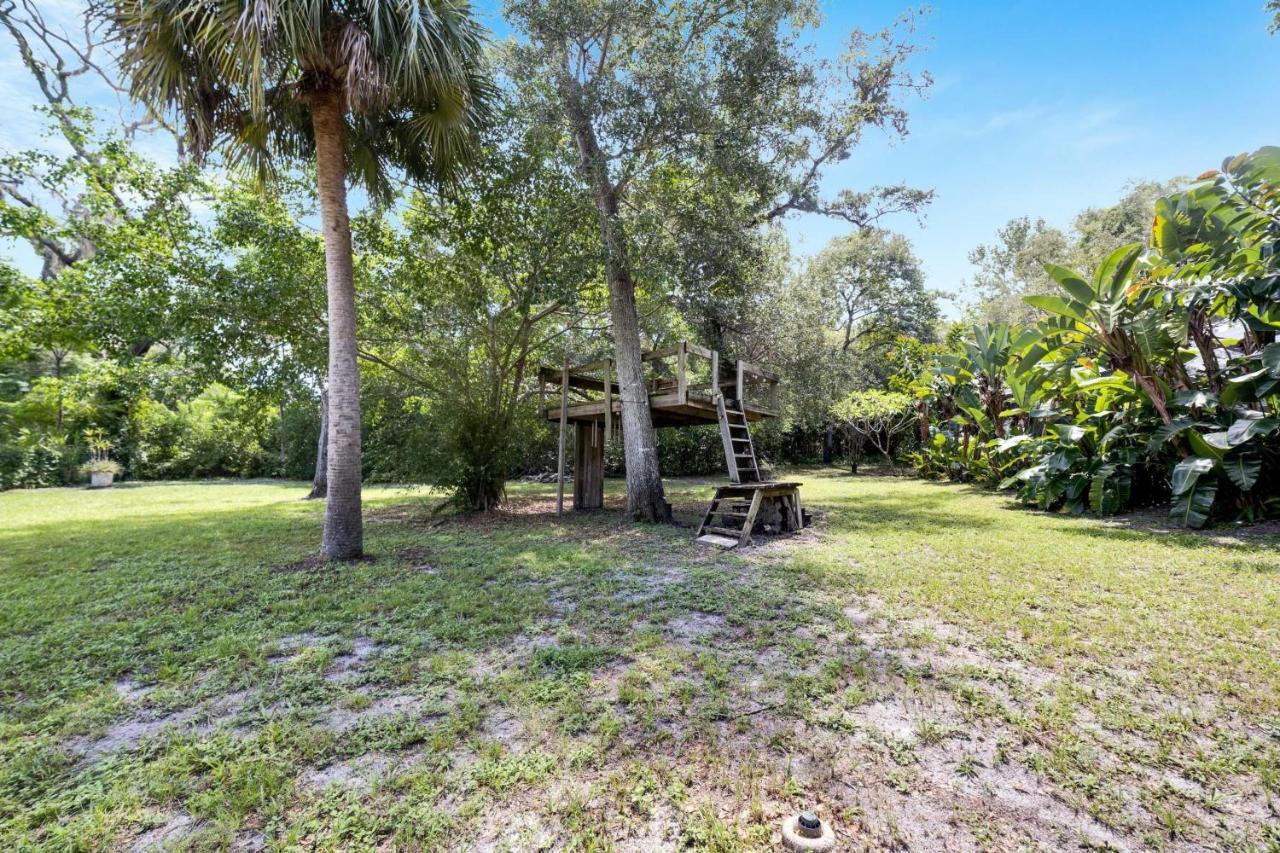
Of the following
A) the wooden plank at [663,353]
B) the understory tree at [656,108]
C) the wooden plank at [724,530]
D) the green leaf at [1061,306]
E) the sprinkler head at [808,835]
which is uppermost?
the understory tree at [656,108]

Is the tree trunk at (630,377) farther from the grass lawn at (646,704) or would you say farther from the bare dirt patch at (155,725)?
the bare dirt patch at (155,725)

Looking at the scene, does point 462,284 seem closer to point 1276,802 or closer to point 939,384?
point 1276,802

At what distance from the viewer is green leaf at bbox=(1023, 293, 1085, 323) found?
286 inches

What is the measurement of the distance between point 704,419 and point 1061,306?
5.86 metres

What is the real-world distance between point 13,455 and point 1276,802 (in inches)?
1053

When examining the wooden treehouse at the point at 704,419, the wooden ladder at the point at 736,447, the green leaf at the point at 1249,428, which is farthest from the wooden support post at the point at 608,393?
the green leaf at the point at 1249,428

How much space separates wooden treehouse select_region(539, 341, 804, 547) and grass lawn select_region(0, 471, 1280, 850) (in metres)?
2.04

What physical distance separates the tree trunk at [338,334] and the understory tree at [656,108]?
3.41m

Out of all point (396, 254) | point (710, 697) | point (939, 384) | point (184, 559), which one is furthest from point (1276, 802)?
point (939, 384)

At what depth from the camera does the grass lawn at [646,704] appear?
177cm

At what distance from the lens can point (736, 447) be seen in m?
8.38

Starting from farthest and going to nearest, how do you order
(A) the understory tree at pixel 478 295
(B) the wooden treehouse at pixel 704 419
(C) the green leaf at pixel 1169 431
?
(A) the understory tree at pixel 478 295 → (B) the wooden treehouse at pixel 704 419 → (C) the green leaf at pixel 1169 431

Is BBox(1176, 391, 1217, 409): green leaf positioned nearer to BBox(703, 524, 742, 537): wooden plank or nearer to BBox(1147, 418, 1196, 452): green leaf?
BBox(1147, 418, 1196, 452): green leaf

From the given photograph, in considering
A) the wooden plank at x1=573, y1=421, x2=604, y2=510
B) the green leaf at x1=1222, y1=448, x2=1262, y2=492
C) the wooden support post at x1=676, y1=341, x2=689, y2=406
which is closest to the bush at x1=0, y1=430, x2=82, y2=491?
the wooden plank at x1=573, y1=421, x2=604, y2=510
